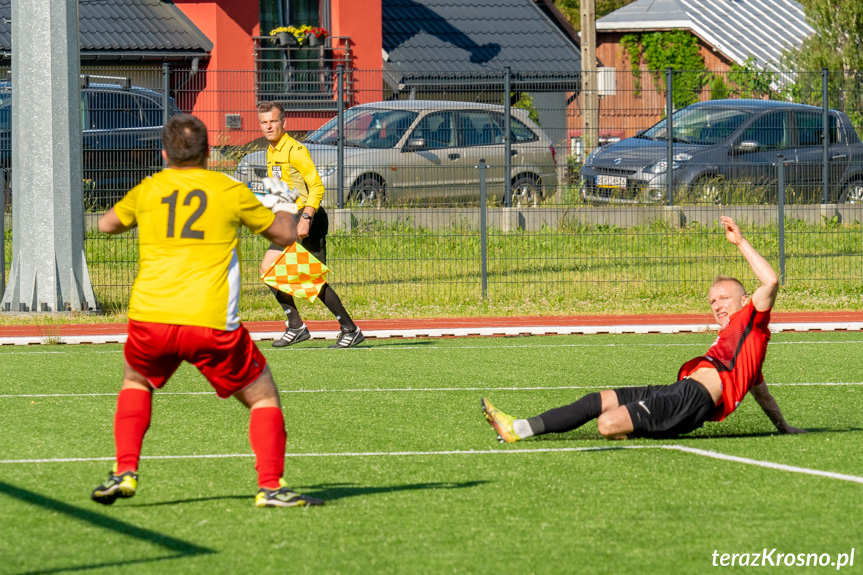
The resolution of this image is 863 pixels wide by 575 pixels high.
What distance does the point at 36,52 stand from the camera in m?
12.8

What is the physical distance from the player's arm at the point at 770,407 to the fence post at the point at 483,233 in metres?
7.71

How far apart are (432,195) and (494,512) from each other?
996cm

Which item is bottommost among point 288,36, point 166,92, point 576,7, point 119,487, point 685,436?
point 685,436

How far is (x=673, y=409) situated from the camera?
6.08m

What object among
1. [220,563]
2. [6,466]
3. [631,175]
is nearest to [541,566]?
[220,563]

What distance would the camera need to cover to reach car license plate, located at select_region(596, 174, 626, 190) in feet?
49.6

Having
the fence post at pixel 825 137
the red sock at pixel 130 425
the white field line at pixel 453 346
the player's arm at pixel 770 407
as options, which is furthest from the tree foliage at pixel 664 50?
the red sock at pixel 130 425

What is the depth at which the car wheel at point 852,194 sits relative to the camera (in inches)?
614

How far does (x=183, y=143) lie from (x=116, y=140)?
9.98 metres

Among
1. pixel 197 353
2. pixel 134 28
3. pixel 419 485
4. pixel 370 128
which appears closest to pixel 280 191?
pixel 197 353

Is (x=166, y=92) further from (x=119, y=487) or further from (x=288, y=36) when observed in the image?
(x=288, y=36)

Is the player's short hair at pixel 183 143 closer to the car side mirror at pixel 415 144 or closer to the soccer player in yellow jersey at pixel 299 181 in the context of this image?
the soccer player in yellow jersey at pixel 299 181

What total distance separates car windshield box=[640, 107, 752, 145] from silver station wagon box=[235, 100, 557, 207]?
1.70m

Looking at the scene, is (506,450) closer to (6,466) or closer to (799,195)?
(6,466)
